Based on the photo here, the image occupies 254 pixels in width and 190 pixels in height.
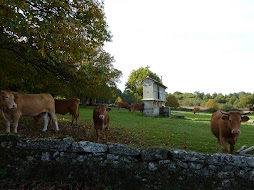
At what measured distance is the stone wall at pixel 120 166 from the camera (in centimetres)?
371

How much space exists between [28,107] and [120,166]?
16.5 ft

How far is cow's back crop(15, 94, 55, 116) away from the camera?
6.53 m

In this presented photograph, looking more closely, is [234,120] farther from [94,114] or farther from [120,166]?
[94,114]

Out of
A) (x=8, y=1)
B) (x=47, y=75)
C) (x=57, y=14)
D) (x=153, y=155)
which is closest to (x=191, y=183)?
(x=153, y=155)

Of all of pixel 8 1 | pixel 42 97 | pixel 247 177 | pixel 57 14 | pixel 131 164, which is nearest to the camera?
pixel 247 177

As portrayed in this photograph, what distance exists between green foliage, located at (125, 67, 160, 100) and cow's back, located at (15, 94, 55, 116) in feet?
140

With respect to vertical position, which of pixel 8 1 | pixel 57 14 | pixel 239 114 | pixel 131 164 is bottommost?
pixel 131 164

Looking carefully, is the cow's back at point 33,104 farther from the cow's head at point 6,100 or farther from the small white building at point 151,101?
the small white building at point 151,101

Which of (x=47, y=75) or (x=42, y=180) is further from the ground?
(x=47, y=75)

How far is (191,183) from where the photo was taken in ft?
12.1

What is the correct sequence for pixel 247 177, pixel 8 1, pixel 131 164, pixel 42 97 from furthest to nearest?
1. pixel 42 97
2. pixel 8 1
3. pixel 131 164
4. pixel 247 177

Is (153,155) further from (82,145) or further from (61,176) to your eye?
(61,176)

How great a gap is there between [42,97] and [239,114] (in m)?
7.97

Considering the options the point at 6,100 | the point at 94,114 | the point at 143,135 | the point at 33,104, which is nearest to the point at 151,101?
the point at 143,135
